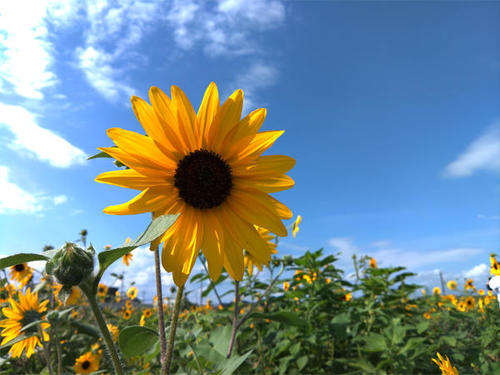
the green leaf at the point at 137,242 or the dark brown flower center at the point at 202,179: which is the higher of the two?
the dark brown flower center at the point at 202,179

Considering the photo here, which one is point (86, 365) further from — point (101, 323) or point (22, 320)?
point (101, 323)

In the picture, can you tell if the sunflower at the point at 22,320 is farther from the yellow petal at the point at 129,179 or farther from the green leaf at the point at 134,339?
the yellow petal at the point at 129,179

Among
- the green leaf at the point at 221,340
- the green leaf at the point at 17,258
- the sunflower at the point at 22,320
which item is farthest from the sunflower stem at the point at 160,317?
the sunflower at the point at 22,320

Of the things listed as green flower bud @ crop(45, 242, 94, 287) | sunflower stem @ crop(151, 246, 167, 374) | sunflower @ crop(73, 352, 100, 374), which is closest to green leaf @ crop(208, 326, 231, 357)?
sunflower stem @ crop(151, 246, 167, 374)

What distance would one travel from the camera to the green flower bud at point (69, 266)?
1.16 meters

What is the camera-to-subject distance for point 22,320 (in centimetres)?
294

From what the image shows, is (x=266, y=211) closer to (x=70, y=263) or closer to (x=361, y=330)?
(x=70, y=263)

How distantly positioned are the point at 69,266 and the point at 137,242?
356mm

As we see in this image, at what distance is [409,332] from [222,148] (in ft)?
12.1

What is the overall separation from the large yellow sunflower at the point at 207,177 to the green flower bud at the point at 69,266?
0.75ft

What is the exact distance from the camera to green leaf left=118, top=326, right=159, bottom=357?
1355 mm

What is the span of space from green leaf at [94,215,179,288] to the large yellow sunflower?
10.2 inches

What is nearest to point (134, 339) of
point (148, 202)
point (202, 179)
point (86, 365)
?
point (148, 202)

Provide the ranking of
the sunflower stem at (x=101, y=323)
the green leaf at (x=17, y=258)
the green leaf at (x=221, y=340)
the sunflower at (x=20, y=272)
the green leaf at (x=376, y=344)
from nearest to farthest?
the green leaf at (x=17, y=258) → the sunflower stem at (x=101, y=323) → the green leaf at (x=221, y=340) → the green leaf at (x=376, y=344) → the sunflower at (x=20, y=272)
